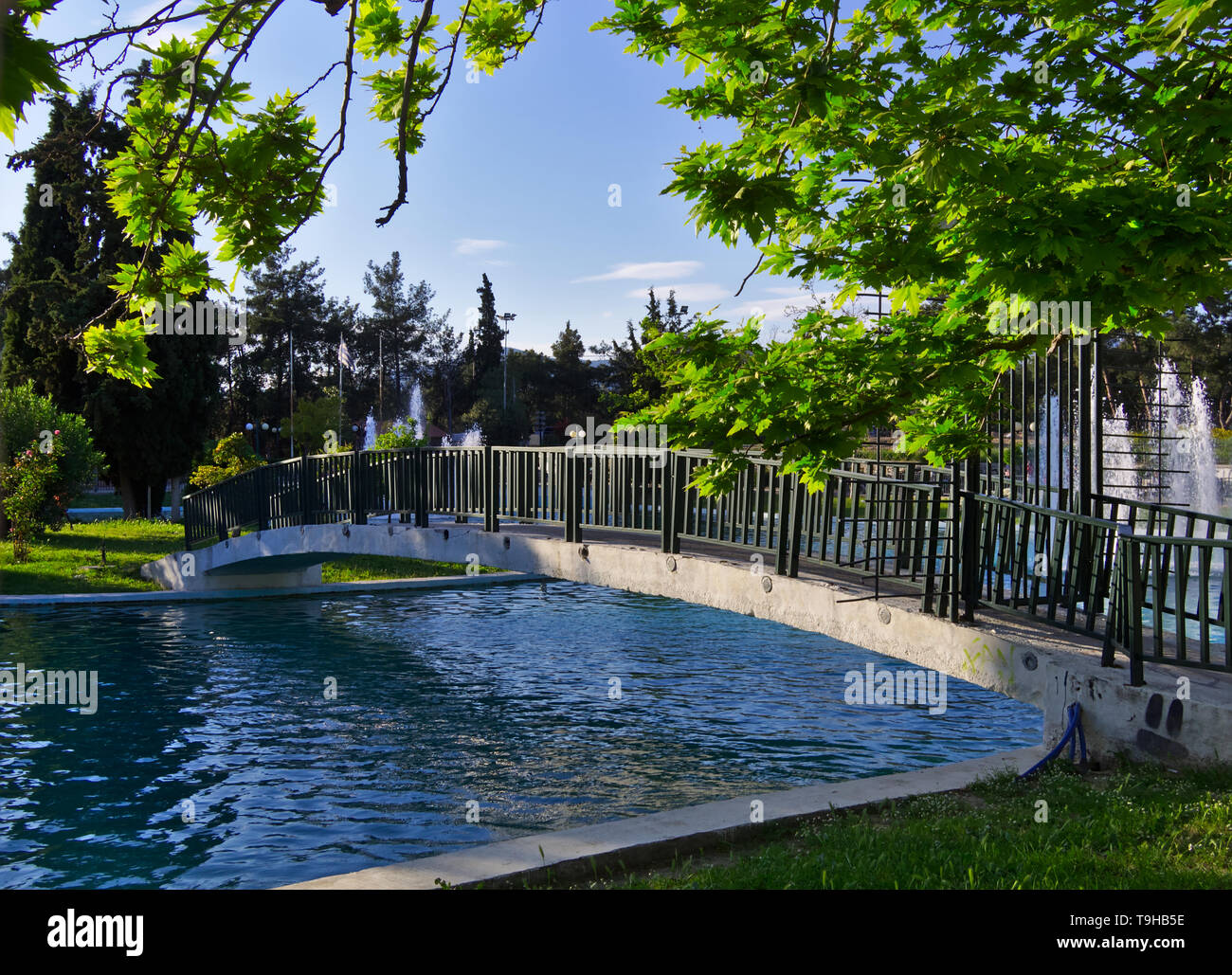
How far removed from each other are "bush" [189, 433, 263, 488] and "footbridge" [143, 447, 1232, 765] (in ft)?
62.5

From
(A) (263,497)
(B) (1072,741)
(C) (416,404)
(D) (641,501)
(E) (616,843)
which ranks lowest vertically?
(E) (616,843)

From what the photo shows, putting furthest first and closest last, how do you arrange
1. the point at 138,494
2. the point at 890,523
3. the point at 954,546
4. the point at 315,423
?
the point at 315,423
the point at 138,494
the point at 890,523
the point at 954,546

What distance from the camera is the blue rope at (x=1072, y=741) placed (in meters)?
7.43

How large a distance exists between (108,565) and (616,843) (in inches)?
960

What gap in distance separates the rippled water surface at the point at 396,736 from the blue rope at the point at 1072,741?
2500mm

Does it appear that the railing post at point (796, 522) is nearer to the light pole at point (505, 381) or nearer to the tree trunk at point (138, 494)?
the tree trunk at point (138, 494)

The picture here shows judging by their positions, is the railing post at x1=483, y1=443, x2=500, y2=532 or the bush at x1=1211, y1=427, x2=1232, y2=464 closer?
the railing post at x1=483, y1=443, x2=500, y2=532

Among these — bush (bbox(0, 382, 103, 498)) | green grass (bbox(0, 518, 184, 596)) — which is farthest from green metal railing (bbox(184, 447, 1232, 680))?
bush (bbox(0, 382, 103, 498))

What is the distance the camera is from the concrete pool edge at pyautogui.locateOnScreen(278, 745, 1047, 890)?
5508 mm

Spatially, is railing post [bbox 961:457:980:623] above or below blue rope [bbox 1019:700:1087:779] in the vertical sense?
above

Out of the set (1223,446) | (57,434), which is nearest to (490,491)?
(57,434)

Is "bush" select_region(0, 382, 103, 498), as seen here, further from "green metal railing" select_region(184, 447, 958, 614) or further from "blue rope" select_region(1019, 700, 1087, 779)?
"blue rope" select_region(1019, 700, 1087, 779)

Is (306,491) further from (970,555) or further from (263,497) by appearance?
(970,555)

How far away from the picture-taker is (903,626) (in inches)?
364
